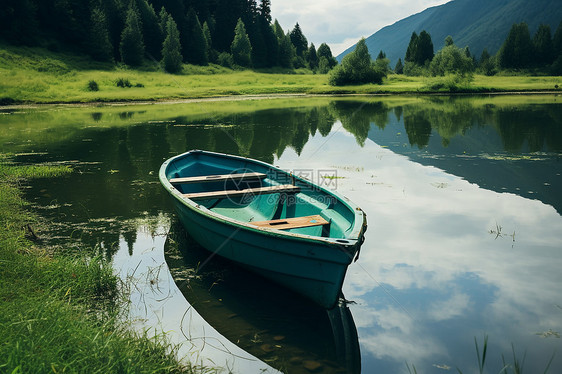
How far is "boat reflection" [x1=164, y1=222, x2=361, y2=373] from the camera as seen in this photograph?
4598 millimetres

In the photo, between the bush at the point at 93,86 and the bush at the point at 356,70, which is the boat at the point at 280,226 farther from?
the bush at the point at 356,70

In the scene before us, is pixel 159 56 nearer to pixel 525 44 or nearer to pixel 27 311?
pixel 525 44

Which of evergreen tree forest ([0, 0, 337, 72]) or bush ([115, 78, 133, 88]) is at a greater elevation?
evergreen tree forest ([0, 0, 337, 72])

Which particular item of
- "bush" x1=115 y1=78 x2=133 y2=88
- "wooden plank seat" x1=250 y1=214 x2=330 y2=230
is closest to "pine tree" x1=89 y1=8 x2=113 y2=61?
"bush" x1=115 y1=78 x2=133 y2=88

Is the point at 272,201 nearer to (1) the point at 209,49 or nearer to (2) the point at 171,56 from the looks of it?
(2) the point at 171,56

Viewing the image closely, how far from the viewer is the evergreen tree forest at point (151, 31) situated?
61531 mm

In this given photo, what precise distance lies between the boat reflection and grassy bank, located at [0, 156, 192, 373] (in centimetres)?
88

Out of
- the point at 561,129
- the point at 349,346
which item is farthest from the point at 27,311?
the point at 561,129

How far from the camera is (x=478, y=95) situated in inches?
1800

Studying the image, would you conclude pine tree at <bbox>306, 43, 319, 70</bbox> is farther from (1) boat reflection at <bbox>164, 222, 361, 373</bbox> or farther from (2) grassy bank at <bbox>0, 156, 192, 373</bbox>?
(2) grassy bank at <bbox>0, 156, 192, 373</bbox>

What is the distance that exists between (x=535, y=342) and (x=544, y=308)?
2.86 ft

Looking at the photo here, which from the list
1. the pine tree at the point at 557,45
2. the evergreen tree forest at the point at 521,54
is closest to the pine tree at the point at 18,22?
the evergreen tree forest at the point at 521,54

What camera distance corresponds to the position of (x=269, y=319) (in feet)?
17.4

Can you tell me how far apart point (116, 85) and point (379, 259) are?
45.3 metres
